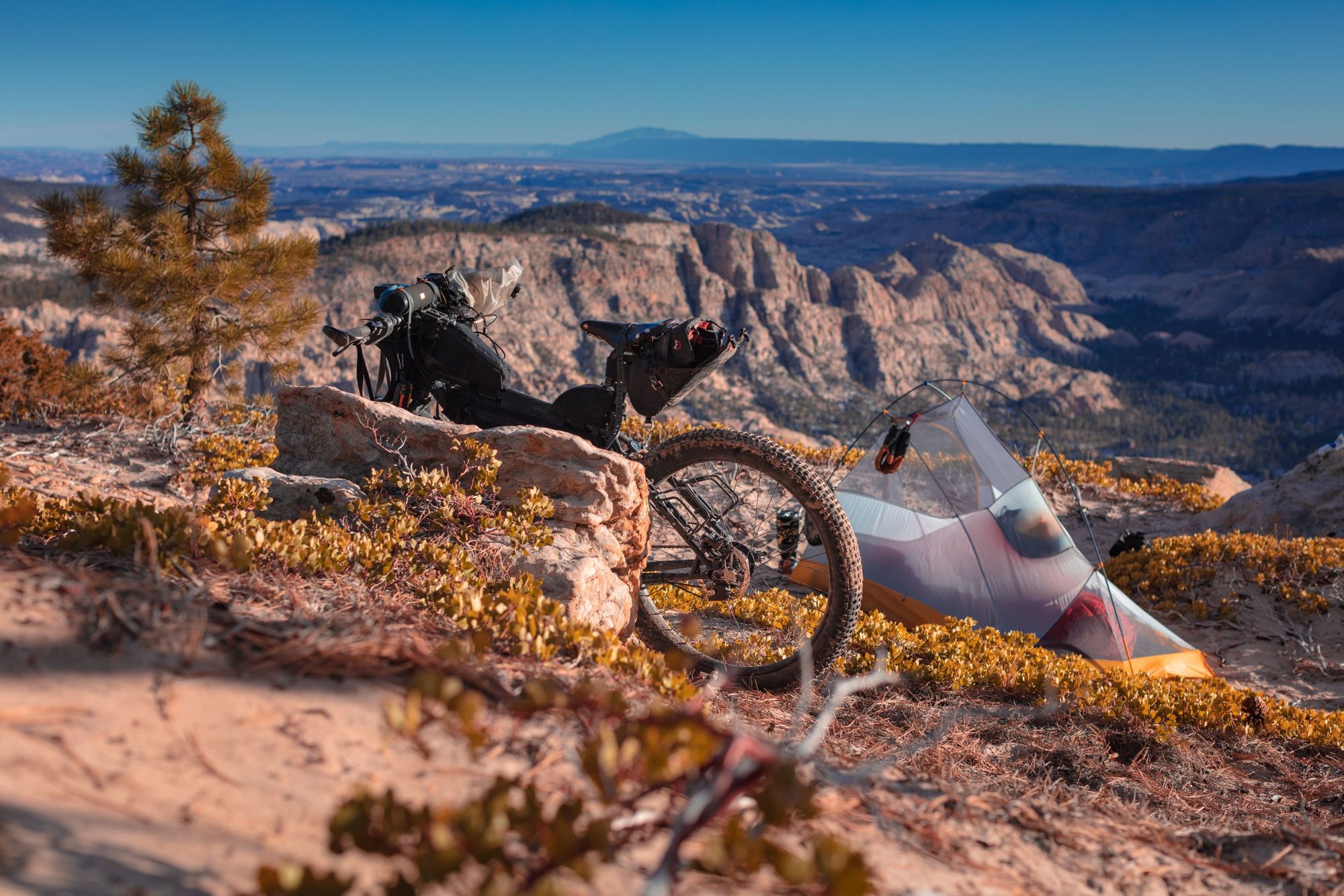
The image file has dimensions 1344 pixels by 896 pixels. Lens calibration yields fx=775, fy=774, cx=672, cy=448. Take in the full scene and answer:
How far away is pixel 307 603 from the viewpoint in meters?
2.86

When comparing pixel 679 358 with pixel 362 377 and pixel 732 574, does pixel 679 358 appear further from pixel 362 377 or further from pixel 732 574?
pixel 362 377

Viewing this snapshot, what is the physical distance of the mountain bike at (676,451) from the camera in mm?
3953

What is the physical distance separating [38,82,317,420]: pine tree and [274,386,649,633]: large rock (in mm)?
5257

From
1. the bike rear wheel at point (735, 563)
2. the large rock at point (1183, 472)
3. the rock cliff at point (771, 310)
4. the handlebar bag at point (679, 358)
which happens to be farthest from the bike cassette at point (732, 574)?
the rock cliff at point (771, 310)

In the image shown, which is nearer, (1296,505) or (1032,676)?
(1032,676)

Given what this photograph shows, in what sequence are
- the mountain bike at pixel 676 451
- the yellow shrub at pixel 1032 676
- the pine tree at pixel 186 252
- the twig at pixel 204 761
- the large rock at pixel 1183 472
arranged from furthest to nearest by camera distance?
the large rock at pixel 1183 472
the pine tree at pixel 186 252
the yellow shrub at pixel 1032 676
the mountain bike at pixel 676 451
the twig at pixel 204 761

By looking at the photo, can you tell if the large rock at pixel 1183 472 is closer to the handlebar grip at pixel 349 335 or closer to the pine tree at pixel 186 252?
the handlebar grip at pixel 349 335

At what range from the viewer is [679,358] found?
4141 mm

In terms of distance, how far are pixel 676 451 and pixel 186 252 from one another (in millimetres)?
8111

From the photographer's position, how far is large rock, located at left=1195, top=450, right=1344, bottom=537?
9.45 meters

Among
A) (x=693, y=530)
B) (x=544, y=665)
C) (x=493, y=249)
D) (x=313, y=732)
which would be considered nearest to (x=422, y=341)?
(x=693, y=530)

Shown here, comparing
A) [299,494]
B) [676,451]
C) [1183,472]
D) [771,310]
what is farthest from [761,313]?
[299,494]

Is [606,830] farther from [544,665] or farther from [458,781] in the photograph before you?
[544,665]

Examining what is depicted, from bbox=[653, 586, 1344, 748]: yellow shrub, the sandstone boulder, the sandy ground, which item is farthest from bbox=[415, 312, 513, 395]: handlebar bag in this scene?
the sandy ground
